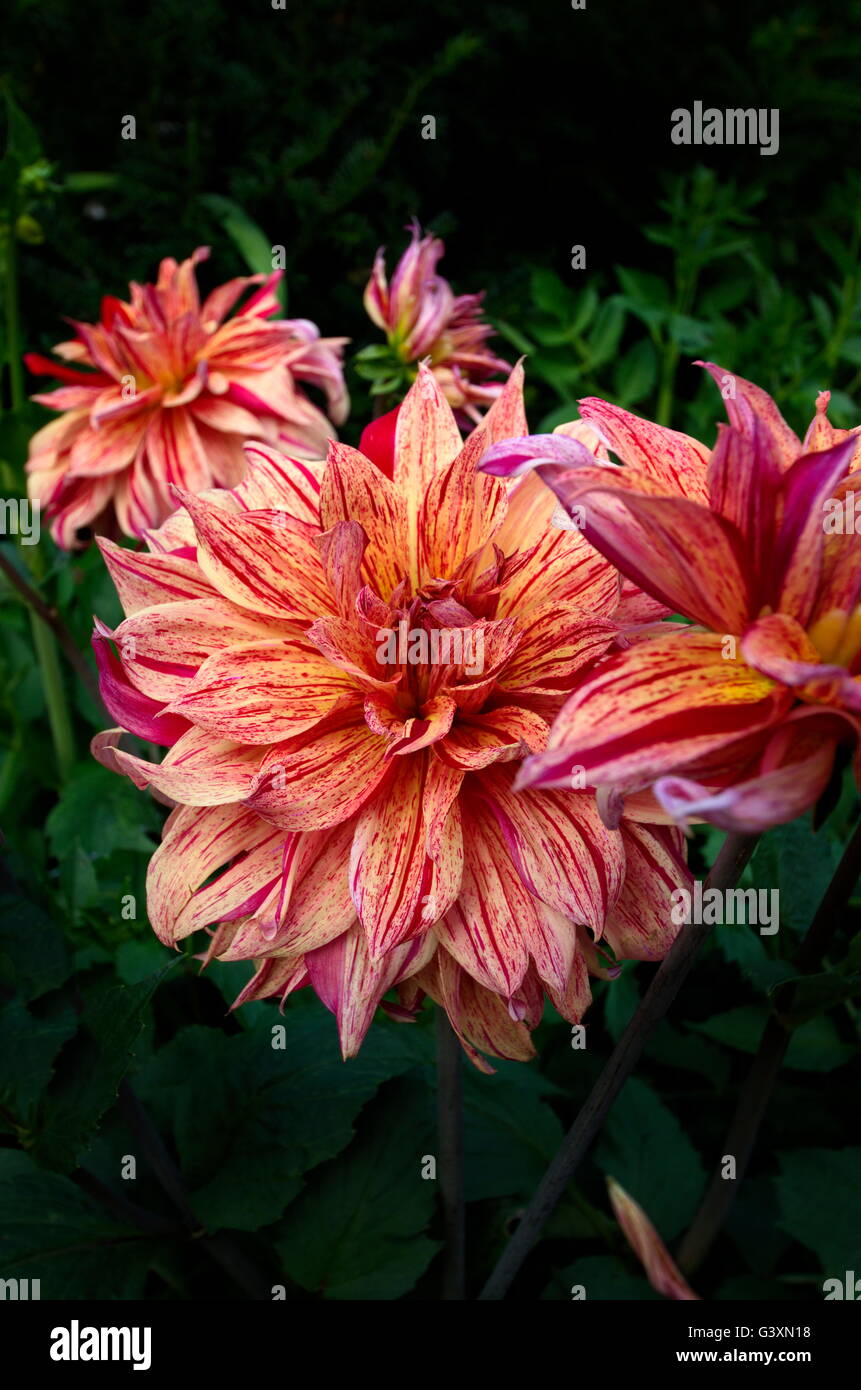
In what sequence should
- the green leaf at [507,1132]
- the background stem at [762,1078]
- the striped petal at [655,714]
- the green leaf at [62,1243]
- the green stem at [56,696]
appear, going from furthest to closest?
the green stem at [56,696], the green leaf at [507,1132], the green leaf at [62,1243], the background stem at [762,1078], the striped petal at [655,714]

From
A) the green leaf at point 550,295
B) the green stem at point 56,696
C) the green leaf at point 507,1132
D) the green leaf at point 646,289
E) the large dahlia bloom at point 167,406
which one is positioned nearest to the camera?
the green leaf at point 507,1132

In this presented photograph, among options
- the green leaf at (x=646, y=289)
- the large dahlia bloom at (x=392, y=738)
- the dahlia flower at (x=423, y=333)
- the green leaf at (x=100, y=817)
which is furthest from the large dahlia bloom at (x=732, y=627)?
the green leaf at (x=646, y=289)

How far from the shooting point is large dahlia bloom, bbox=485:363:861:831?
14.7 inches

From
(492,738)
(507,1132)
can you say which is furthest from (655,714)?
(507,1132)

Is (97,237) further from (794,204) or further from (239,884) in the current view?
(239,884)

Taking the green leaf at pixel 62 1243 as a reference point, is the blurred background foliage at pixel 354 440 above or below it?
above

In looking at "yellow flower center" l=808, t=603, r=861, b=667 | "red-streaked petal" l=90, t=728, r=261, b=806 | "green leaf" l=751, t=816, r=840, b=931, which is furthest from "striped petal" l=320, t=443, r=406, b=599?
"green leaf" l=751, t=816, r=840, b=931

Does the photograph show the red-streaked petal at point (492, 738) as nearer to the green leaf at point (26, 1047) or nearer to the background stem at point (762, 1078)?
the background stem at point (762, 1078)

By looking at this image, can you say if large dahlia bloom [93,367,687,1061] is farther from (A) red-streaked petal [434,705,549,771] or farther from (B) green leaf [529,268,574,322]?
(B) green leaf [529,268,574,322]

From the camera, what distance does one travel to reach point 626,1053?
53 centimetres

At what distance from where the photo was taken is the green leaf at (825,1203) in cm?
71

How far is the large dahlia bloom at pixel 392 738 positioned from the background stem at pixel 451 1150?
6cm

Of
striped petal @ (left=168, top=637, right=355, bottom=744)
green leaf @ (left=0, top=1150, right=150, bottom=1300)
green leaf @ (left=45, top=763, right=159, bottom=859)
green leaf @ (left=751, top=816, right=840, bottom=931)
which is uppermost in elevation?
striped petal @ (left=168, top=637, right=355, bottom=744)
